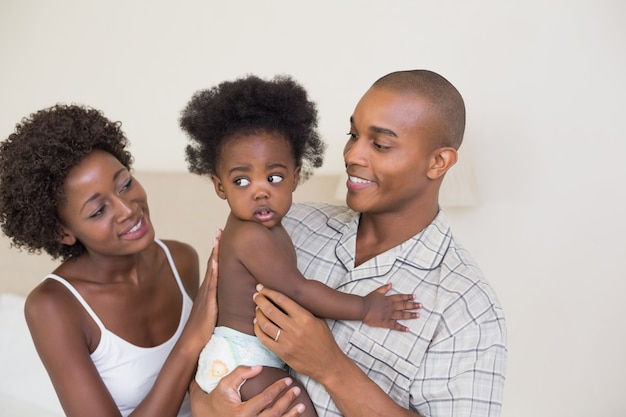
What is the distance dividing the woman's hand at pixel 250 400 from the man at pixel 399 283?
63 millimetres

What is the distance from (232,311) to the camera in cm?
157

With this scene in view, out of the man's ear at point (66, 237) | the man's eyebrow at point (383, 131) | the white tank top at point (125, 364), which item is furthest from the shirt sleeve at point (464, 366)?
the man's ear at point (66, 237)

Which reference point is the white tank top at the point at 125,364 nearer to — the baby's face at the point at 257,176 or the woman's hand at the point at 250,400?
the woman's hand at the point at 250,400

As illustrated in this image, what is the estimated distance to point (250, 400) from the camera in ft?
4.75

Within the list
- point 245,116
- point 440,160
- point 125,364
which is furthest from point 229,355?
point 440,160

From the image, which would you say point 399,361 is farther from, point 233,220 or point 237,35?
point 237,35

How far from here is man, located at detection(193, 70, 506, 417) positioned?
1446mm

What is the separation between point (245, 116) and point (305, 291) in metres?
0.45

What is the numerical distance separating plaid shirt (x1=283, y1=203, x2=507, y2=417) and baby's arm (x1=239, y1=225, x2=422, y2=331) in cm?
4

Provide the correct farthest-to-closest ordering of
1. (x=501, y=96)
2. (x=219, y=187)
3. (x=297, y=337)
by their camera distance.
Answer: (x=501, y=96) → (x=219, y=187) → (x=297, y=337)

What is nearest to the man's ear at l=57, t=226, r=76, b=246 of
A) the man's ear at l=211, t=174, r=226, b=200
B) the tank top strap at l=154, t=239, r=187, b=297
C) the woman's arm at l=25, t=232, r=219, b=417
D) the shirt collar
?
the woman's arm at l=25, t=232, r=219, b=417

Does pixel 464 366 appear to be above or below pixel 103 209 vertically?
below

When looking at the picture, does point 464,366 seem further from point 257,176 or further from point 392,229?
point 257,176

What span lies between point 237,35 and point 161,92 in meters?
0.49
